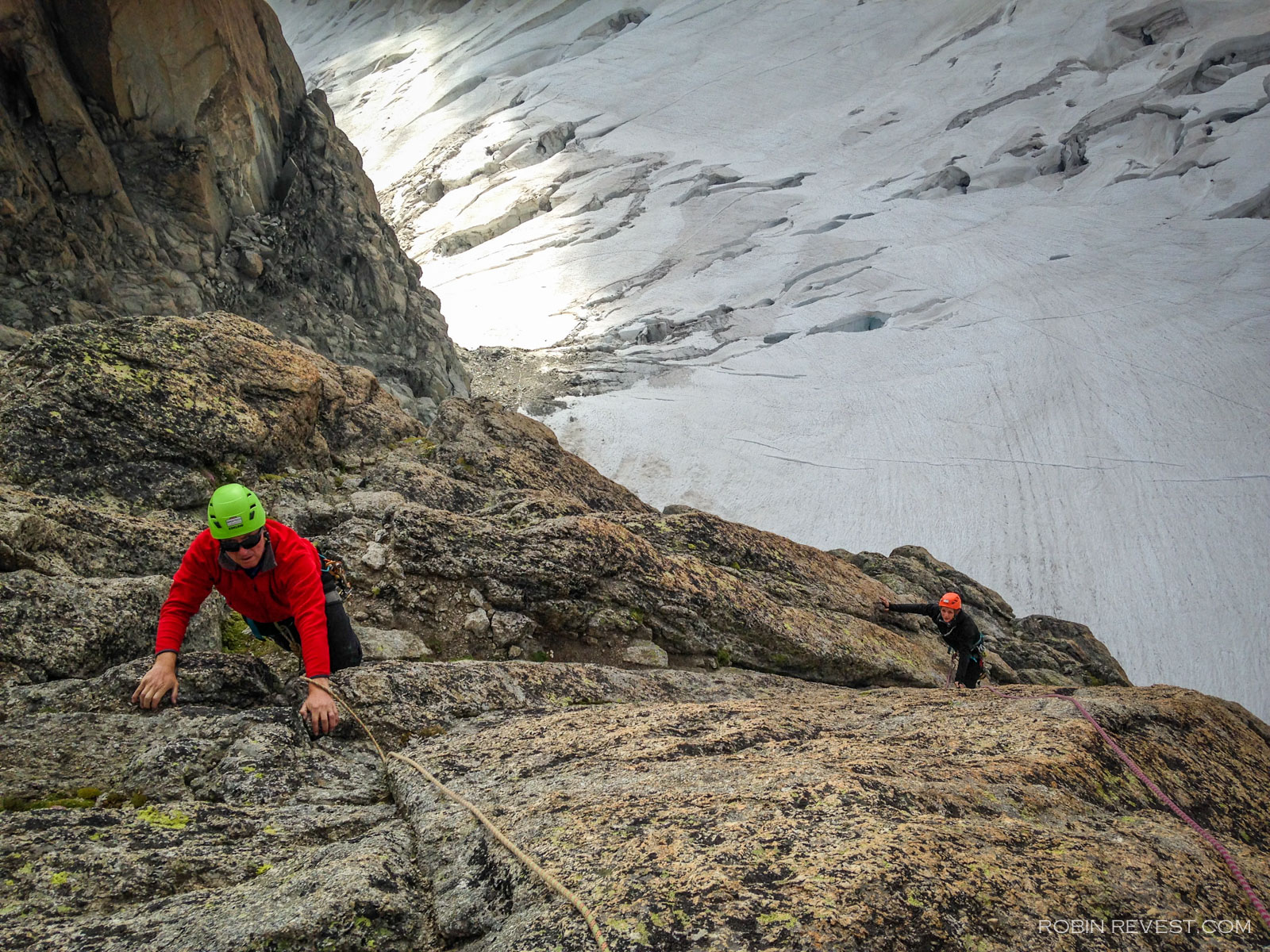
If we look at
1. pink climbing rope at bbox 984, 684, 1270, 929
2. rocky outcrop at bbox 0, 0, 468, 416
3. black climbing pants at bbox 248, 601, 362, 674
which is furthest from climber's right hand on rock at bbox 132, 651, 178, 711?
rocky outcrop at bbox 0, 0, 468, 416

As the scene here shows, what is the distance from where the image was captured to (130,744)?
4.63m

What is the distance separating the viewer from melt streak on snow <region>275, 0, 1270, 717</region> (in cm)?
2977

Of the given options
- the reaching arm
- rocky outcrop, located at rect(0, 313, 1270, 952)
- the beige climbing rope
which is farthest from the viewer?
the reaching arm

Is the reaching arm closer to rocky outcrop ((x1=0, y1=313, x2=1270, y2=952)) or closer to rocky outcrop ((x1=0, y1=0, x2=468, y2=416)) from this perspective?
rocky outcrop ((x1=0, y1=313, x2=1270, y2=952))

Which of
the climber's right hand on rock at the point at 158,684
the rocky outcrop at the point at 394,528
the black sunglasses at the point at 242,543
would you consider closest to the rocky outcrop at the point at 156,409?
the rocky outcrop at the point at 394,528

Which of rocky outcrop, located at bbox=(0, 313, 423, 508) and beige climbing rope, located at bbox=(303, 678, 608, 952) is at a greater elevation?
rocky outcrop, located at bbox=(0, 313, 423, 508)

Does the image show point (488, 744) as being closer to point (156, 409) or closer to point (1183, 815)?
point (1183, 815)

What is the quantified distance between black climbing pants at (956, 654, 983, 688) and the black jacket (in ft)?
0.35

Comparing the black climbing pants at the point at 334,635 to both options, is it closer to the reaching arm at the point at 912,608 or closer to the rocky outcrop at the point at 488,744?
the rocky outcrop at the point at 488,744

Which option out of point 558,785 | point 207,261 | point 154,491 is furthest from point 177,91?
point 558,785

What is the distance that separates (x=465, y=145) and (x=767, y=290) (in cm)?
4402

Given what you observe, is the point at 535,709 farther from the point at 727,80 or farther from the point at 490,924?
the point at 727,80

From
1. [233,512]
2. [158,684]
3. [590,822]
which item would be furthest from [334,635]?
→ [590,822]

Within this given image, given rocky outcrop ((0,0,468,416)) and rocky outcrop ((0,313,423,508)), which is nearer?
rocky outcrop ((0,313,423,508))
